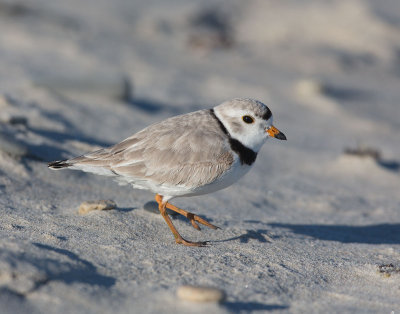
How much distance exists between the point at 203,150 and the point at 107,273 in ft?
3.97

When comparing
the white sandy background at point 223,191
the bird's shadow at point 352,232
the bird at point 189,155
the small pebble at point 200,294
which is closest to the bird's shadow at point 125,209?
the white sandy background at point 223,191

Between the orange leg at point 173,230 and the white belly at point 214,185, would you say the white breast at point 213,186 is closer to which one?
the white belly at point 214,185

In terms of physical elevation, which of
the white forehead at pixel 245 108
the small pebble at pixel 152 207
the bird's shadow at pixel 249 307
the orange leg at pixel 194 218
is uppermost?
the white forehead at pixel 245 108

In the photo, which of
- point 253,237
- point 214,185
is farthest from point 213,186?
point 253,237

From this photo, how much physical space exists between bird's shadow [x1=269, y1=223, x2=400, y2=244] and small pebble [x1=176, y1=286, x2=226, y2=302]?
6.62 feet

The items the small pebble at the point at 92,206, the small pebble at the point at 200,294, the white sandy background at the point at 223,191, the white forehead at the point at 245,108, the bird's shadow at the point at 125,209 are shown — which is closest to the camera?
the small pebble at the point at 200,294

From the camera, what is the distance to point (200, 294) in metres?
2.80

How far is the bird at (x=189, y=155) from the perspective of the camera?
12.8ft

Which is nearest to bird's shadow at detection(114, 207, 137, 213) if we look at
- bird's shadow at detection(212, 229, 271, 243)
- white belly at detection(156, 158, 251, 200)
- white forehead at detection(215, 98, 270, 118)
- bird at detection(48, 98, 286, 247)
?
bird at detection(48, 98, 286, 247)

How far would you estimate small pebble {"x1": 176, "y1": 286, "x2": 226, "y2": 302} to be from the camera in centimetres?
280

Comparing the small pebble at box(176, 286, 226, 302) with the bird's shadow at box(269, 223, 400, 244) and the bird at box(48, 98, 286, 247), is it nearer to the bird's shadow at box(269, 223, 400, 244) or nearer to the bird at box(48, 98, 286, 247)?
the bird at box(48, 98, 286, 247)

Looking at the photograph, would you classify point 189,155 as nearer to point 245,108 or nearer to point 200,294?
point 245,108

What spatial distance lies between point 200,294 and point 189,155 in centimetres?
134

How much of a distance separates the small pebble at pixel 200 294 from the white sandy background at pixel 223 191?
1.2 inches
